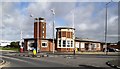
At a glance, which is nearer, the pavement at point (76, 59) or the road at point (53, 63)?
the road at point (53, 63)

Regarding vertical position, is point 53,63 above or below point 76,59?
above

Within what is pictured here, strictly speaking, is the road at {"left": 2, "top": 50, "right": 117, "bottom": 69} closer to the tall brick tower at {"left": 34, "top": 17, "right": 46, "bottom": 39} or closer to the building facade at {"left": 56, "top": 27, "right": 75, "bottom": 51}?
the building facade at {"left": 56, "top": 27, "right": 75, "bottom": 51}

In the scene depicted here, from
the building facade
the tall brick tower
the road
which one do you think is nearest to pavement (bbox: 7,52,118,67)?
the road

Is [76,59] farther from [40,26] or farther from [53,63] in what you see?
[40,26]

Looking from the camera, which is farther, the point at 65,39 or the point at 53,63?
the point at 65,39

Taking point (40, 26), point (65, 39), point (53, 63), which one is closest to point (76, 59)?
point (53, 63)

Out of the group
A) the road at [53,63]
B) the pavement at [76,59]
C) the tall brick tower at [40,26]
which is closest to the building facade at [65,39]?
the tall brick tower at [40,26]

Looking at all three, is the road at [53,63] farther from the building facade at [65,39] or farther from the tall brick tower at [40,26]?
the tall brick tower at [40,26]

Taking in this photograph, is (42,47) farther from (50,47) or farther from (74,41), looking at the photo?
(74,41)

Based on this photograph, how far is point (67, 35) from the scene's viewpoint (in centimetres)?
7294

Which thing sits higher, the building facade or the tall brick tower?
the tall brick tower

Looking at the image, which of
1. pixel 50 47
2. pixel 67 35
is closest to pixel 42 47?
pixel 50 47

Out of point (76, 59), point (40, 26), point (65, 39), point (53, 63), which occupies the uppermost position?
point (40, 26)

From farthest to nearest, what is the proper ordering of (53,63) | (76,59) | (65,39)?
(65,39)
(76,59)
(53,63)
